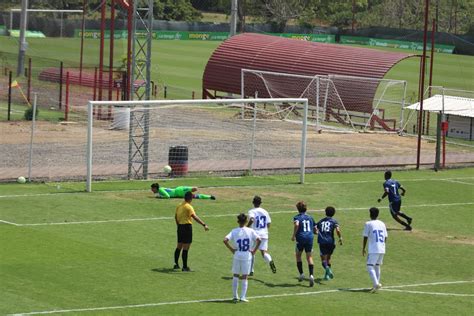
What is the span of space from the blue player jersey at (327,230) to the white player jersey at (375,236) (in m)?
0.84

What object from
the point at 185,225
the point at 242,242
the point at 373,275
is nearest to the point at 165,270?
the point at 185,225

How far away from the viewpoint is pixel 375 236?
84.3 ft

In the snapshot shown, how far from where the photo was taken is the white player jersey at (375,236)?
2562 cm

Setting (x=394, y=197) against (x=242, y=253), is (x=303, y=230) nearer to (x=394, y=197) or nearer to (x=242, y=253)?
(x=242, y=253)

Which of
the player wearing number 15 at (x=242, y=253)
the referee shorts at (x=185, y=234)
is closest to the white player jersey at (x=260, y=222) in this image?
the referee shorts at (x=185, y=234)

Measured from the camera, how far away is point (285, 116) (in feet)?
178

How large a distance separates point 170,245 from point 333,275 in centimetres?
469

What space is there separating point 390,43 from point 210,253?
3173 inches

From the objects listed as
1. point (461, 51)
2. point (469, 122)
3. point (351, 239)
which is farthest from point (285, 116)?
point (461, 51)

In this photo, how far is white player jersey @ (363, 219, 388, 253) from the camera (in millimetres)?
25625

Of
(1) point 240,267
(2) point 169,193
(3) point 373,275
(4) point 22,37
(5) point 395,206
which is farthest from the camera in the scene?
(4) point 22,37

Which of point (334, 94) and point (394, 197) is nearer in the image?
point (394, 197)

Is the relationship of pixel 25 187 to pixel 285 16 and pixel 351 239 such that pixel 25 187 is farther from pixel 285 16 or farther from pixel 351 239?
pixel 285 16

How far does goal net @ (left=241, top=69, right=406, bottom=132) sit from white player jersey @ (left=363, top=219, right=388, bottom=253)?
103 feet
